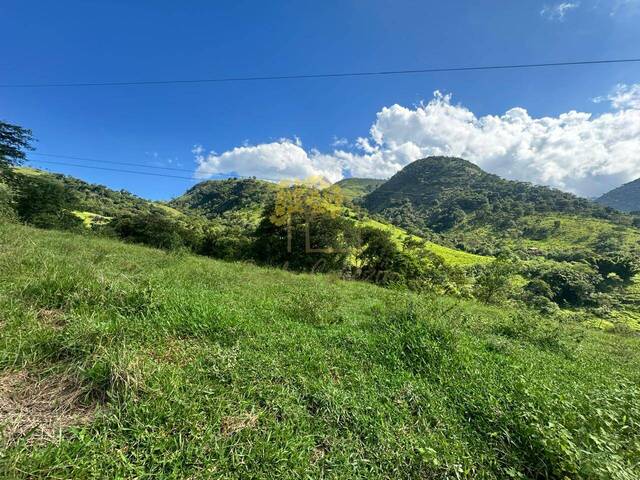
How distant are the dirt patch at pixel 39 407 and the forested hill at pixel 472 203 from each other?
111m

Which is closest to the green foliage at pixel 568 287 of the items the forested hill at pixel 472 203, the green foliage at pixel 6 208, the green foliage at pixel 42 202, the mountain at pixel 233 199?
the forested hill at pixel 472 203

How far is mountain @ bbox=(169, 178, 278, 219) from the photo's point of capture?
3974 inches

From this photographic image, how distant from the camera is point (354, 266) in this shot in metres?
30.3

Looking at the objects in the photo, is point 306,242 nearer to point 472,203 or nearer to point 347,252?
point 347,252

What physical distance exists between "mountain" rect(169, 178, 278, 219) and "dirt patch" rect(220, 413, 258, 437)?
76.4m

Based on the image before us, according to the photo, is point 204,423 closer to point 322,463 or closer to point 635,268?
point 322,463

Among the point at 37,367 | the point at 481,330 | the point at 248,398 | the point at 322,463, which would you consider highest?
the point at 37,367

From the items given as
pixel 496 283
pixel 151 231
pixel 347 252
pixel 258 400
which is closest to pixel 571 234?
pixel 496 283

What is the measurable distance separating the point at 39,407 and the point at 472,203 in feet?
542

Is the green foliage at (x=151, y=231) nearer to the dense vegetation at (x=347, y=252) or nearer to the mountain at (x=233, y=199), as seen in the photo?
the dense vegetation at (x=347, y=252)

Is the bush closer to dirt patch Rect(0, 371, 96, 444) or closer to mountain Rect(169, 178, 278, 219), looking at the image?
dirt patch Rect(0, 371, 96, 444)

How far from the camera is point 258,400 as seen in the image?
3.12 metres

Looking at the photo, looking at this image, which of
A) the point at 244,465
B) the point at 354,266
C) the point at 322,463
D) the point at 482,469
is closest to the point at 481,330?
the point at 482,469

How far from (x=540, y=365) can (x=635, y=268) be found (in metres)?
84.5
